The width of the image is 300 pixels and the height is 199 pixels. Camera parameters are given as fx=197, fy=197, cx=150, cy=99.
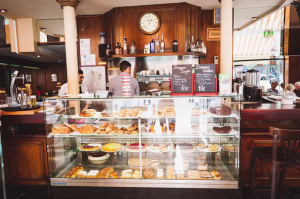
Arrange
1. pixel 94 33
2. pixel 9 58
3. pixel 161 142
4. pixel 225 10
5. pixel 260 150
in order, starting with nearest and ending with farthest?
pixel 260 150
pixel 161 142
pixel 225 10
pixel 94 33
pixel 9 58

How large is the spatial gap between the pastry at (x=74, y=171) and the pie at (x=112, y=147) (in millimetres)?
396

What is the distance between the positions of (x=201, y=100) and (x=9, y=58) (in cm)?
927

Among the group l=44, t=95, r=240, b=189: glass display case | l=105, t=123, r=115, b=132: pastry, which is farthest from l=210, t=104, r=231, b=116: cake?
l=105, t=123, r=115, b=132: pastry

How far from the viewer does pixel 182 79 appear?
2.33 meters

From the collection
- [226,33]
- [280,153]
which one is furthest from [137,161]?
[226,33]

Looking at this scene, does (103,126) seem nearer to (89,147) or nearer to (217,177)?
(89,147)

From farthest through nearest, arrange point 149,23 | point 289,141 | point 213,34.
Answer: point 213,34 < point 149,23 < point 289,141

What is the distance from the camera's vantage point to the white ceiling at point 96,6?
4.43 metres

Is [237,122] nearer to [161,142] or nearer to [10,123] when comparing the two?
[161,142]

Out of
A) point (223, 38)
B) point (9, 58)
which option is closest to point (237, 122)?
point (223, 38)

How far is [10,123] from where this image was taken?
8.96 feet

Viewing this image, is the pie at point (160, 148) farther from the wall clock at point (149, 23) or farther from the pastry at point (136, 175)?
the wall clock at point (149, 23)

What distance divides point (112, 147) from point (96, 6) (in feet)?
11.7

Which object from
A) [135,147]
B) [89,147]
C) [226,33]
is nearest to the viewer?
[135,147]
